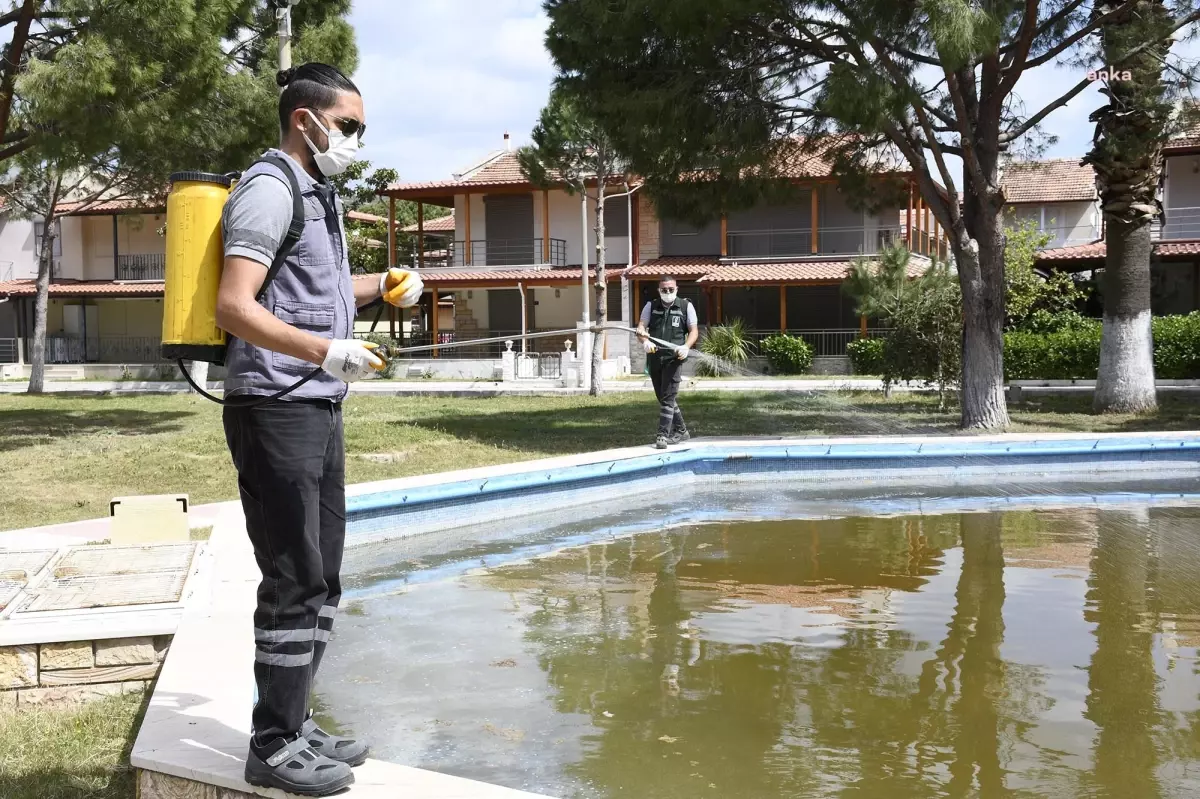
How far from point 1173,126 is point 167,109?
11224mm

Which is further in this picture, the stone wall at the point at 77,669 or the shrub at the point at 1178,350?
the shrub at the point at 1178,350

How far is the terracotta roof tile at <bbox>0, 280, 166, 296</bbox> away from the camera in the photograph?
3531cm

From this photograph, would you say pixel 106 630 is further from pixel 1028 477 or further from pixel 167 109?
pixel 167 109

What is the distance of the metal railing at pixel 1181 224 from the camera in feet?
99.2

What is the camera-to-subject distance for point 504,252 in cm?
3450

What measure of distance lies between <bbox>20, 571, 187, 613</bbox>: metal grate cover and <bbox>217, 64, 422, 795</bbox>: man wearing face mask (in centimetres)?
164

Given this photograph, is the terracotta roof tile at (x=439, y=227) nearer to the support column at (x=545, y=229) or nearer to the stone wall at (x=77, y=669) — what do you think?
the support column at (x=545, y=229)

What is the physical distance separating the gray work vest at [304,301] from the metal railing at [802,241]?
29.7 meters

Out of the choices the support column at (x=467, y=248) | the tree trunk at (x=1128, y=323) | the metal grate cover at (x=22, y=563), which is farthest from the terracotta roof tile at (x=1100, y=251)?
the metal grate cover at (x=22, y=563)

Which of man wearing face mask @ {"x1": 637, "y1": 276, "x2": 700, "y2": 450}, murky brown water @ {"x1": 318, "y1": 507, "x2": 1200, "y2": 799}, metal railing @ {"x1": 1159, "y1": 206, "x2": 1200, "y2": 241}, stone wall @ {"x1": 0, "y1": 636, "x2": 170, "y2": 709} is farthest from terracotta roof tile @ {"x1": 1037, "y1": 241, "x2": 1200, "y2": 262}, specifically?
stone wall @ {"x1": 0, "y1": 636, "x2": 170, "y2": 709}

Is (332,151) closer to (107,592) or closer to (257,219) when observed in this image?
(257,219)

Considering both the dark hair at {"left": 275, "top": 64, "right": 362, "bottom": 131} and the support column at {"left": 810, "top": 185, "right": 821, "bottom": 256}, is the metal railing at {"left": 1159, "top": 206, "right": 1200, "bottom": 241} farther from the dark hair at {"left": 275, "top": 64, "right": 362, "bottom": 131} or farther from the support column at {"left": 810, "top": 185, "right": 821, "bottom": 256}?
the dark hair at {"left": 275, "top": 64, "right": 362, "bottom": 131}

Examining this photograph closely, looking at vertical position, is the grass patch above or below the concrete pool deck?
below

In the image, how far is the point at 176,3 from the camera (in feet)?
36.0
